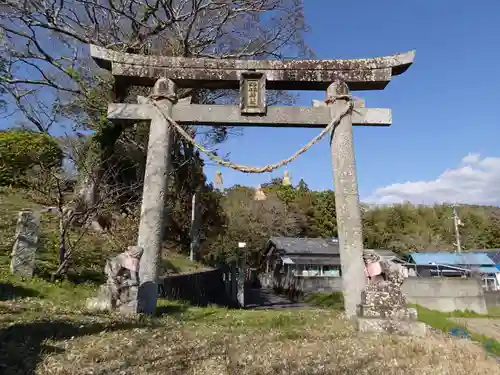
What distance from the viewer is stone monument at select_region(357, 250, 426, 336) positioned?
6.50 metres

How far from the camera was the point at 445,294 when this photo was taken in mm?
23000

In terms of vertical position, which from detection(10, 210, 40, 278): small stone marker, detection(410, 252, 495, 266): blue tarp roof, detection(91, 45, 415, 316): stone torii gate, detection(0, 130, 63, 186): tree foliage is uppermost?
detection(0, 130, 63, 186): tree foliage

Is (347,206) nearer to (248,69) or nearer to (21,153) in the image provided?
(248,69)

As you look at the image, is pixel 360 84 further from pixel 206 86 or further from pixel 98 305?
pixel 98 305

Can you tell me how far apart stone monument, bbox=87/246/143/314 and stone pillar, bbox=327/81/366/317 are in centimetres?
430

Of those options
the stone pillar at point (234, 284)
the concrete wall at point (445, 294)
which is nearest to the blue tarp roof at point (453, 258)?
the concrete wall at point (445, 294)

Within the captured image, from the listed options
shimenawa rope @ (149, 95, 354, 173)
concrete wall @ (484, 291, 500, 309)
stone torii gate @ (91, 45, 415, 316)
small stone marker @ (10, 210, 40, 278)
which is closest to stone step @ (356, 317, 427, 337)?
stone torii gate @ (91, 45, 415, 316)

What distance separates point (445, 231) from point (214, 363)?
2107 inches

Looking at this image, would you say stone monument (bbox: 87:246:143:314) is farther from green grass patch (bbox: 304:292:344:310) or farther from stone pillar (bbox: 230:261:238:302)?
stone pillar (bbox: 230:261:238:302)

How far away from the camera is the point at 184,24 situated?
14.6 metres

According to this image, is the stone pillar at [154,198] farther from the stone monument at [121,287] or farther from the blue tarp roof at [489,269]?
the blue tarp roof at [489,269]

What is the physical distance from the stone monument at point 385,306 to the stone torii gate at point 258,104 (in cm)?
118

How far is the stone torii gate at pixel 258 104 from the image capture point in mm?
8500

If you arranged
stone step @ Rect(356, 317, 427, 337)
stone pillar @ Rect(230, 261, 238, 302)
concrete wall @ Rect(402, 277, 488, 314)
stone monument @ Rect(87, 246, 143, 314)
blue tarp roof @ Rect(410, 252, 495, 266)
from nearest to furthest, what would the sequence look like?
stone step @ Rect(356, 317, 427, 337), stone monument @ Rect(87, 246, 143, 314), concrete wall @ Rect(402, 277, 488, 314), stone pillar @ Rect(230, 261, 238, 302), blue tarp roof @ Rect(410, 252, 495, 266)
